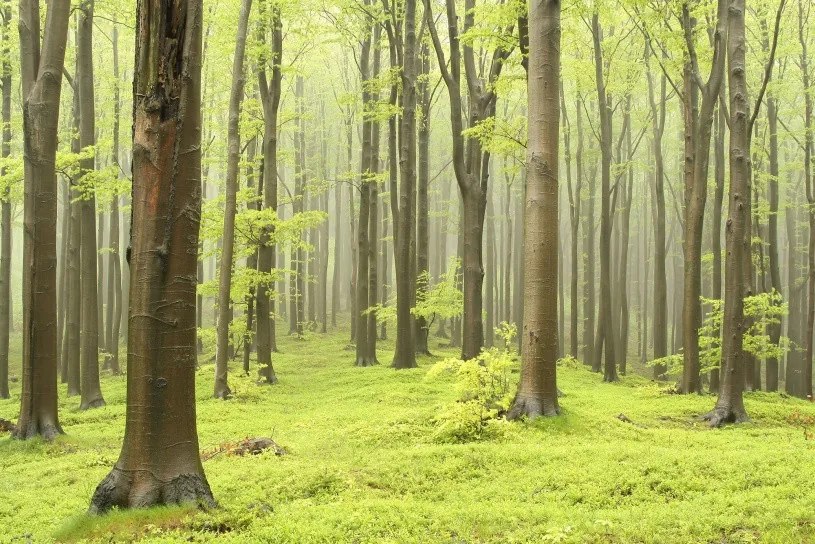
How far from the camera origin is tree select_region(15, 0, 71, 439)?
878cm

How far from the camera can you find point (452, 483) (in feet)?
19.3

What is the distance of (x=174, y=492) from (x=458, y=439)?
385 cm

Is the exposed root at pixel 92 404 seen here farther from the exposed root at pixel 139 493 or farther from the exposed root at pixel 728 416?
the exposed root at pixel 728 416

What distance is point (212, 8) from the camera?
19281 millimetres

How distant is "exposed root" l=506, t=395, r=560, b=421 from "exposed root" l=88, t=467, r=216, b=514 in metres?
4.50

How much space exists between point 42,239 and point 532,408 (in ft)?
24.2

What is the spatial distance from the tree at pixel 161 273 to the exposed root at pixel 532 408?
4434 mm

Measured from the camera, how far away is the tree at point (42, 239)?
878 centimetres

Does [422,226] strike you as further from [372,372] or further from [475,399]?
[475,399]

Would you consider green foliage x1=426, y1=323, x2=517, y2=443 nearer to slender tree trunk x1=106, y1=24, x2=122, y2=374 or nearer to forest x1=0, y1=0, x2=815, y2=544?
forest x1=0, y1=0, x2=815, y2=544

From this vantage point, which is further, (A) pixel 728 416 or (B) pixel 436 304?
(B) pixel 436 304

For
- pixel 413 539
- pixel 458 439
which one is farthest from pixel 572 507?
pixel 458 439

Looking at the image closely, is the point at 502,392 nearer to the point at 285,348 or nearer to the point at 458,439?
the point at 458,439

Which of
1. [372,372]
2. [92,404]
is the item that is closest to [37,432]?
[92,404]
